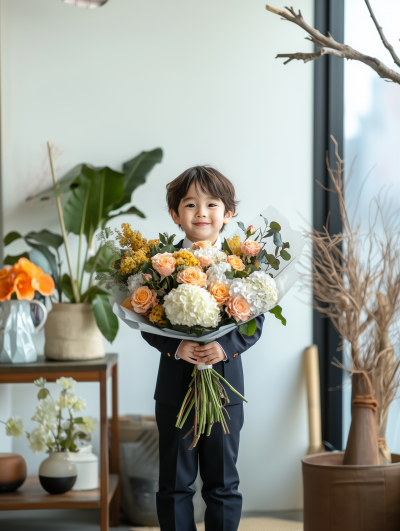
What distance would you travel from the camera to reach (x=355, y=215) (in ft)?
8.04

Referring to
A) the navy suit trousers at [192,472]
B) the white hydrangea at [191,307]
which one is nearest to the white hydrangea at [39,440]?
the navy suit trousers at [192,472]

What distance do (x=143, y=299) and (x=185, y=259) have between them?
0.15 m

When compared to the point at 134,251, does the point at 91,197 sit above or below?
above

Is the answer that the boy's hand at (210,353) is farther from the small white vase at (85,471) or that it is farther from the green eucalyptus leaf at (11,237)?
the green eucalyptus leaf at (11,237)

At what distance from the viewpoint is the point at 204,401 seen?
1.40 m

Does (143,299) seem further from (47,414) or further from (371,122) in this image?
(371,122)

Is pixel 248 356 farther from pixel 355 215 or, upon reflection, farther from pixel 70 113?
pixel 70 113

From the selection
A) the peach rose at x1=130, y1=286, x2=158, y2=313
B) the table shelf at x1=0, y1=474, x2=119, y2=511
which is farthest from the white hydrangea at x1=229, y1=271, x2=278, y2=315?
the table shelf at x1=0, y1=474, x2=119, y2=511

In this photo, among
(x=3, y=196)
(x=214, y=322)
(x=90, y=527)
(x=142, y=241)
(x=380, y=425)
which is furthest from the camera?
(x=3, y=196)

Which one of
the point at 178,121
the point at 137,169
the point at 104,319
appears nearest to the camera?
the point at 104,319

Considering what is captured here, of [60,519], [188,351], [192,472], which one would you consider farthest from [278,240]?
[60,519]

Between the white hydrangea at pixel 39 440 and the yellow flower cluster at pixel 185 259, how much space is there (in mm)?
1083

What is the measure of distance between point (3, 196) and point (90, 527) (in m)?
1.51

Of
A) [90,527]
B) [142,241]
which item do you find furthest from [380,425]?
[90,527]
